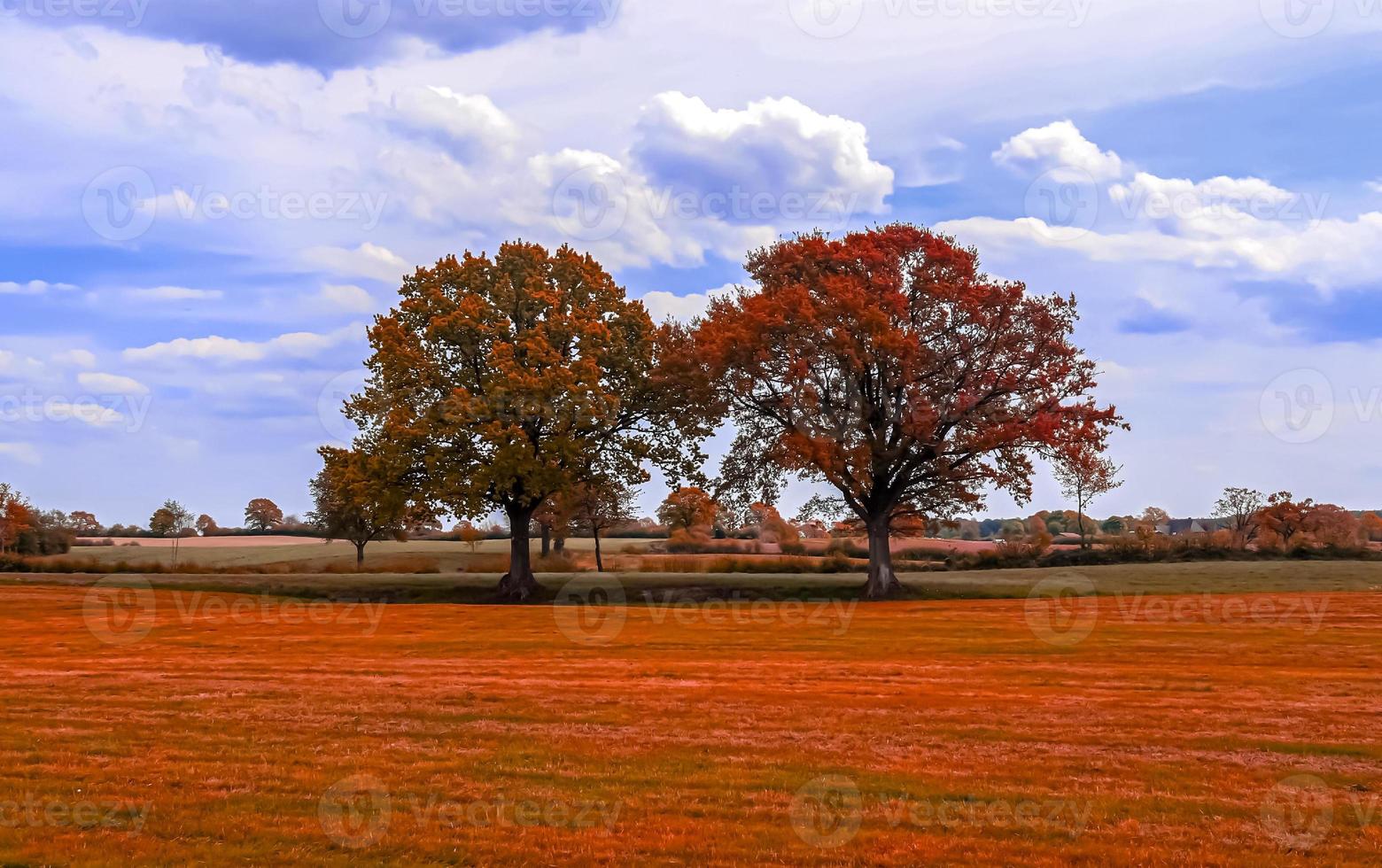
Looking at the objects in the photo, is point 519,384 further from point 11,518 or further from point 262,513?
point 262,513

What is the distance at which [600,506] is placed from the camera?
68625mm

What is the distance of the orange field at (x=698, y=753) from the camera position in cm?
985

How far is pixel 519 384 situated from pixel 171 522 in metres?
99.9

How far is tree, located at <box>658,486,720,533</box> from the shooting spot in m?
91.1

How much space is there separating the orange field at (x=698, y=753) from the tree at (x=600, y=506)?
27.5 metres

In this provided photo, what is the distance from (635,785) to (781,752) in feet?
8.11

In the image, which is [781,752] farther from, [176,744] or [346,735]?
[176,744]

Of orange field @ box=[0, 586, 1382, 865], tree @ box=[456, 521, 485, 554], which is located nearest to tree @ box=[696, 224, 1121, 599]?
orange field @ box=[0, 586, 1382, 865]

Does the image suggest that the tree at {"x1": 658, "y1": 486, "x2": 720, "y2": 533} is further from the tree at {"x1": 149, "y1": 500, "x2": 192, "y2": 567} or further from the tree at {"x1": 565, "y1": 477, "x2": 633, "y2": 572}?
the tree at {"x1": 149, "y1": 500, "x2": 192, "y2": 567}

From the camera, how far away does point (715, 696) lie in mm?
18297

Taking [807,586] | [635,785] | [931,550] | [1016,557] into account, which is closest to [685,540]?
[931,550]

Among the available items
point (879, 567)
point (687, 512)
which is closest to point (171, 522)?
point (687, 512)

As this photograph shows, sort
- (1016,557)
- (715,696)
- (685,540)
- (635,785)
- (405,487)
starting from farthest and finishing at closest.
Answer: (685,540) → (1016,557) → (405,487) → (715,696) → (635,785)

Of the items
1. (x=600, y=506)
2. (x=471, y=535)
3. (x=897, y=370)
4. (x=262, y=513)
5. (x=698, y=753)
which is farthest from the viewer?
(x=262, y=513)
